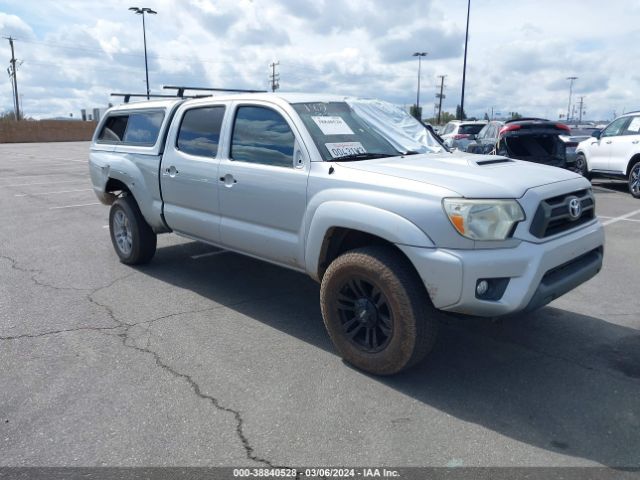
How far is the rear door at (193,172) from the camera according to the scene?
480cm

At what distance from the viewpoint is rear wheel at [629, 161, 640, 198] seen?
11258 mm

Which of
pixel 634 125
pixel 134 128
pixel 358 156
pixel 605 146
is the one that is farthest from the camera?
pixel 605 146

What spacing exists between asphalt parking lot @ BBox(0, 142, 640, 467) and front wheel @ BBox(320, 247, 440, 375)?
0.20m

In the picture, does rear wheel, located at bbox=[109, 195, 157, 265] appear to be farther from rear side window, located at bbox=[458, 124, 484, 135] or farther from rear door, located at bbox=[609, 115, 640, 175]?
rear side window, located at bbox=[458, 124, 484, 135]

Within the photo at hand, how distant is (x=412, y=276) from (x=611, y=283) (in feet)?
10.5

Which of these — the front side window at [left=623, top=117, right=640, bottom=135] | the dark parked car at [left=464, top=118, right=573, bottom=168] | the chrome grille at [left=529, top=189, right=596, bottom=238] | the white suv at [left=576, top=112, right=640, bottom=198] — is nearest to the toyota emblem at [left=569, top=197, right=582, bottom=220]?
the chrome grille at [left=529, top=189, right=596, bottom=238]

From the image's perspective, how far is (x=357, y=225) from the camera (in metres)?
3.51

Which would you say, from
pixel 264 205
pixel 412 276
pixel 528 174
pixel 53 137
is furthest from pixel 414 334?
pixel 53 137

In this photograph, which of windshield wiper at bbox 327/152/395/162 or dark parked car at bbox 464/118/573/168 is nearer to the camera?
windshield wiper at bbox 327/152/395/162

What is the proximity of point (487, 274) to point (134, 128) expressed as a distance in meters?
4.42

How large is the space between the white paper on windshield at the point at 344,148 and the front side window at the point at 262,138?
316 mm

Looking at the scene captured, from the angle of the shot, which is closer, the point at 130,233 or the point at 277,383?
the point at 277,383

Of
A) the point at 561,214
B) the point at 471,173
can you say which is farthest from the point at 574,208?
the point at 471,173

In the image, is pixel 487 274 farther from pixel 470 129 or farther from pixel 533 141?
pixel 470 129
